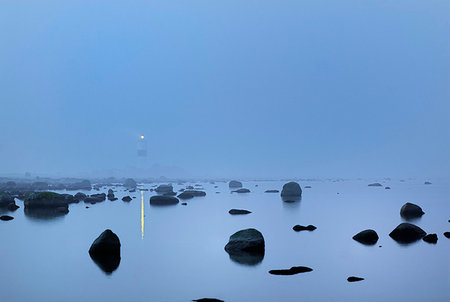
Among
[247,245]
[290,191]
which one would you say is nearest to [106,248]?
[247,245]

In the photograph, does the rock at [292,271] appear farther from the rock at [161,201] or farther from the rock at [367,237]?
the rock at [161,201]

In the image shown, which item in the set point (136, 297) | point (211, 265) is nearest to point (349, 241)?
point (211, 265)

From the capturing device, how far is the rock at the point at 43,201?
125 ft

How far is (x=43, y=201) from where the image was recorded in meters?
38.7

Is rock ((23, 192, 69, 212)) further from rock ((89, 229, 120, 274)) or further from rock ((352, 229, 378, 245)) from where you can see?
rock ((352, 229, 378, 245))

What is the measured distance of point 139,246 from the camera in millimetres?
19938

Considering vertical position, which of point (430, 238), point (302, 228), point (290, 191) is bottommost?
point (302, 228)

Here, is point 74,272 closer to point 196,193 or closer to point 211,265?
point 211,265

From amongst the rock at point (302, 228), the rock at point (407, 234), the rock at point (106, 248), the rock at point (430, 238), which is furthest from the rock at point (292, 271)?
the rock at point (302, 228)

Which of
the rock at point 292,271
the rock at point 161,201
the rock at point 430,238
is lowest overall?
the rock at point 292,271

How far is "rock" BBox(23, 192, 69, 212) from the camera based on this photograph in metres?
38.2

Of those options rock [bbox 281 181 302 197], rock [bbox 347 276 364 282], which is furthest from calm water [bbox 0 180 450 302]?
rock [bbox 281 181 302 197]

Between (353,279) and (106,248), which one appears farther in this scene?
(106,248)

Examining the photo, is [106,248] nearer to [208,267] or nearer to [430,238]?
[208,267]
